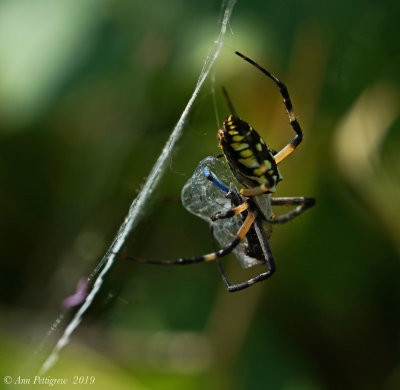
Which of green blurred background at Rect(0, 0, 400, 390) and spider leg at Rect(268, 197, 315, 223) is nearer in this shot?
spider leg at Rect(268, 197, 315, 223)

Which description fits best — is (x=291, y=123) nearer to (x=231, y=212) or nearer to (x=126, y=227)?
(x=231, y=212)

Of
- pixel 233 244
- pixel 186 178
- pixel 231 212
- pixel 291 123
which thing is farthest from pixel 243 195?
pixel 186 178

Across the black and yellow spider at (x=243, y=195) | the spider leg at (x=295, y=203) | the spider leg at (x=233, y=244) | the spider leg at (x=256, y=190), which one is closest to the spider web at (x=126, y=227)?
the black and yellow spider at (x=243, y=195)

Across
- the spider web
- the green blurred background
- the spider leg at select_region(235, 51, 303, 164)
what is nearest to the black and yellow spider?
the spider leg at select_region(235, 51, 303, 164)

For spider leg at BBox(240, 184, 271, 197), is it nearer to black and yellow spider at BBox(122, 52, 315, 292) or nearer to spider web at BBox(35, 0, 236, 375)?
black and yellow spider at BBox(122, 52, 315, 292)

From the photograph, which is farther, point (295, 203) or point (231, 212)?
point (295, 203)

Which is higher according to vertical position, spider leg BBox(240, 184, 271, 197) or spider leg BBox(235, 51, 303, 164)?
spider leg BBox(235, 51, 303, 164)

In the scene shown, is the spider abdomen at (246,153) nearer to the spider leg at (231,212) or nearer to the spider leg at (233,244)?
the spider leg at (231,212)

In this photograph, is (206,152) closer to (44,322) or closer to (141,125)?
(141,125)
